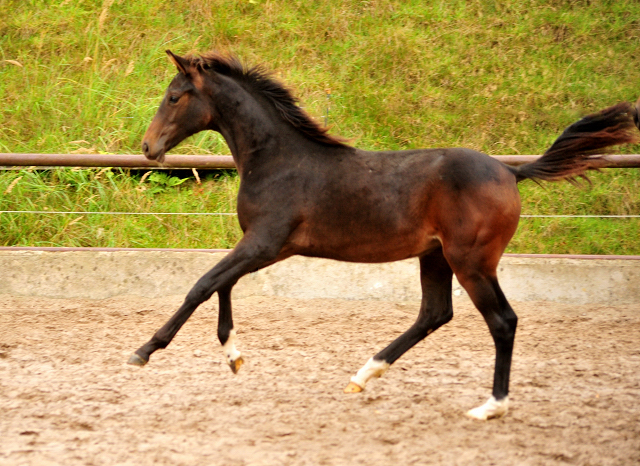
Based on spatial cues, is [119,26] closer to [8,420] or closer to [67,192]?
[67,192]

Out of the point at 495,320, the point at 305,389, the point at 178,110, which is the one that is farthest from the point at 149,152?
the point at 495,320

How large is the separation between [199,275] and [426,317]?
2.54 m

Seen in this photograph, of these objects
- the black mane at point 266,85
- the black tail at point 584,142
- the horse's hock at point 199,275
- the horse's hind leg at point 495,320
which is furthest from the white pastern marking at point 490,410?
the horse's hock at point 199,275

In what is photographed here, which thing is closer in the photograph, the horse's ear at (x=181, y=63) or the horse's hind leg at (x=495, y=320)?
the horse's hind leg at (x=495, y=320)

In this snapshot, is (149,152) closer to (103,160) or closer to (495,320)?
(495,320)

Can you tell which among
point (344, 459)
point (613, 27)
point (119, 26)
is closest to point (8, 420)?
point (344, 459)

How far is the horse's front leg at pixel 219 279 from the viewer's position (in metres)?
3.32

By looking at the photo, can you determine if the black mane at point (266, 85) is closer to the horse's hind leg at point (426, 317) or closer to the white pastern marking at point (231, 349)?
the horse's hind leg at point (426, 317)

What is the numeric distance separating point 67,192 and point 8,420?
4083 millimetres

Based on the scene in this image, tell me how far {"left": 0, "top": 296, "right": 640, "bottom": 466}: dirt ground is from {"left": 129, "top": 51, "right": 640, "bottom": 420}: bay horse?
28 cm

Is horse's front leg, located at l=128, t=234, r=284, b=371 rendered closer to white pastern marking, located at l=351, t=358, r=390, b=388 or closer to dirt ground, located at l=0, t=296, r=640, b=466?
dirt ground, located at l=0, t=296, r=640, b=466

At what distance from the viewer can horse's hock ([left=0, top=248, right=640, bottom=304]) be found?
5.60 metres

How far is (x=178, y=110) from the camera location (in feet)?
12.0

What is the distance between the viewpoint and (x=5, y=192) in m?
6.50
